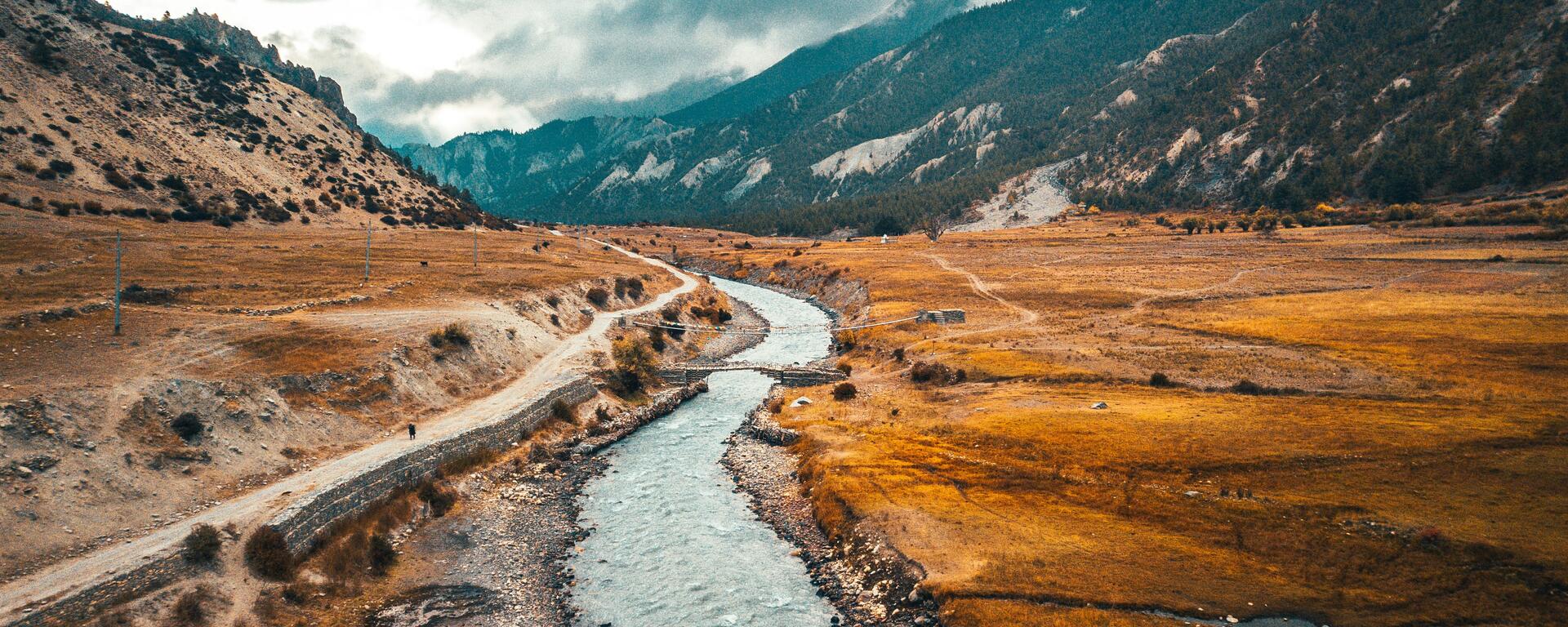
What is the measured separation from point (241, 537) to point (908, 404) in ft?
146

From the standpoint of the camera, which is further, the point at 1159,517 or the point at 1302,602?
the point at 1159,517

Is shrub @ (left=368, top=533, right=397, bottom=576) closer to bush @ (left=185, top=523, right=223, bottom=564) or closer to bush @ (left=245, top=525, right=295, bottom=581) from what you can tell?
bush @ (left=245, top=525, right=295, bottom=581)

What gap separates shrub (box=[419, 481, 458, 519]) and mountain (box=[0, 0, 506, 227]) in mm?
84052

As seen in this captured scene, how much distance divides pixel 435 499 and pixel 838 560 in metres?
23.4

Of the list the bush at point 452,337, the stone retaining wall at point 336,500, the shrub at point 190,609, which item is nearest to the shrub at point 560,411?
the stone retaining wall at point 336,500

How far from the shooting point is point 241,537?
98.4 ft

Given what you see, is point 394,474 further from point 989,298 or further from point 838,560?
point 989,298

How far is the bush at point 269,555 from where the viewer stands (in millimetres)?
29359

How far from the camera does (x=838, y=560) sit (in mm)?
34688

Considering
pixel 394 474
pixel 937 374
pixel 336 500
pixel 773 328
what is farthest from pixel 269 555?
pixel 773 328

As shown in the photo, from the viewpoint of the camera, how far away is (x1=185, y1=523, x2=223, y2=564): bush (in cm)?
2766

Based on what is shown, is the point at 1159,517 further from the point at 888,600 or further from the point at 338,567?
the point at 338,567

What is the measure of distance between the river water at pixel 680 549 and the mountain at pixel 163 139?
293 ft

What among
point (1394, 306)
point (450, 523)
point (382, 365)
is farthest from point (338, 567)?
point (1394, 306)
